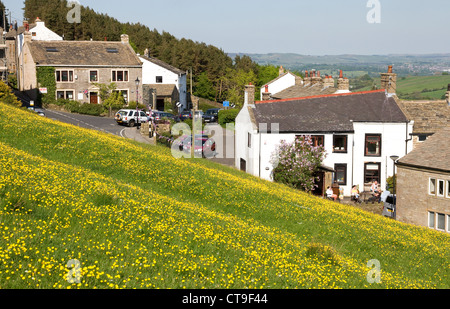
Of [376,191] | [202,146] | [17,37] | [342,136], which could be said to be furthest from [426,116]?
[17,37]

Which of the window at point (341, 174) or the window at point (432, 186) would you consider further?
the window at point (341, 174)

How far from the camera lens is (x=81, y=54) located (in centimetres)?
7956

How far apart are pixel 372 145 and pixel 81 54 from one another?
48954 mm

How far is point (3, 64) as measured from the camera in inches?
2970

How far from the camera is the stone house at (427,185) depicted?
3756 cm

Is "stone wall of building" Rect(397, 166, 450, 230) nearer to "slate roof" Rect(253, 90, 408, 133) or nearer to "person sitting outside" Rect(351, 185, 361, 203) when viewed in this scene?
"person sitting outside" Rect(351, 185, 361, 203)

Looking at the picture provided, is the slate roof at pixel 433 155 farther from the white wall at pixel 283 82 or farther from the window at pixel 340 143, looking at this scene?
the white wall at pixel 283 82

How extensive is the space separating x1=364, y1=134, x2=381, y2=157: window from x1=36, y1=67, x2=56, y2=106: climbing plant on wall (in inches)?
1863

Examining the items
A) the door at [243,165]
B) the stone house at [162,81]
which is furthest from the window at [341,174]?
the stone house at [162,81]

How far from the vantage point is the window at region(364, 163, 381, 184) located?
49094 mm

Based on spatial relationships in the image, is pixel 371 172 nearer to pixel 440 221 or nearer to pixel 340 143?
pixel 340 143

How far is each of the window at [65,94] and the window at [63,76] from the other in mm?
1616
